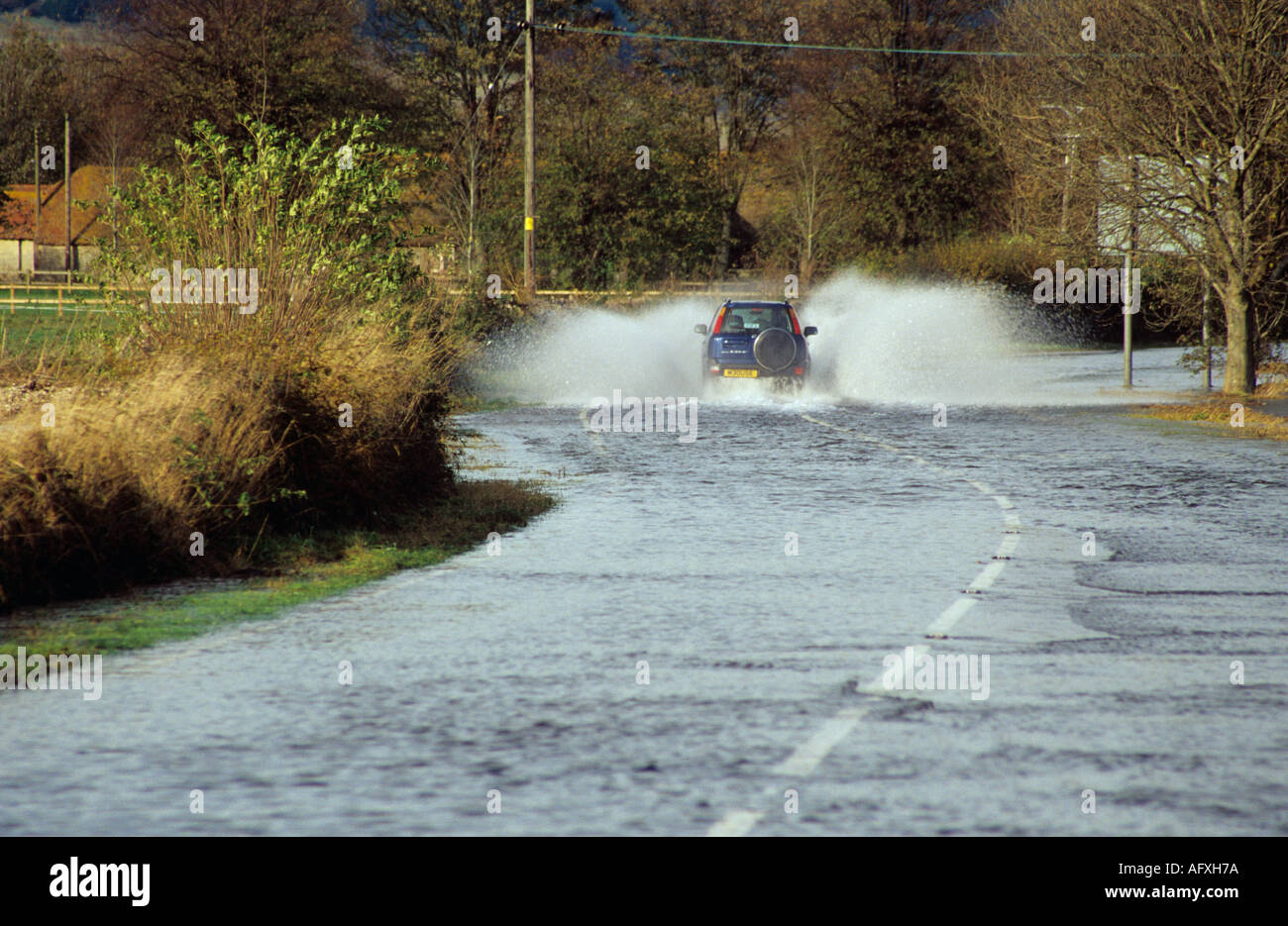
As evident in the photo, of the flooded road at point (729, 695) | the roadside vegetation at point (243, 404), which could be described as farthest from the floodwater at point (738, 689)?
the roadside vegetation at point (243, 404)

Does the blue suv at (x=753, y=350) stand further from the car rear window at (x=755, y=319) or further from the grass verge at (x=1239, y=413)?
the grass verge at (x=1239, y=413)

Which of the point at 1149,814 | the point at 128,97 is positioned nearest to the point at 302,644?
the point at 1149,814

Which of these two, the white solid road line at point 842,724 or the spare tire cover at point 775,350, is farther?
the spare tire cover at point 775,350

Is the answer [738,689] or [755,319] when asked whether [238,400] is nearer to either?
[738,689]

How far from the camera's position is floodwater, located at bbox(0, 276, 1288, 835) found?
5.58 metres

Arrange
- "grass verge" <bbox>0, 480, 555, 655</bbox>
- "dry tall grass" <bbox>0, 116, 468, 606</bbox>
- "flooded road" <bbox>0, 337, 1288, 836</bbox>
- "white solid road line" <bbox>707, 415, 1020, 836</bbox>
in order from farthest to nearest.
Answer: "dry tall grass" <bbox>0, 116, 468, 606</bbox>
"grass verge" <bbox>0, 480, 555, 655</bbox>
"flooded road" <bbox>0, 337, 1288, 836</bbox>
"white solid road line" <bbox>707, 415, 1020, 836</bbox>

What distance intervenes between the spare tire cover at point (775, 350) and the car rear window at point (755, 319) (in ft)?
1.07

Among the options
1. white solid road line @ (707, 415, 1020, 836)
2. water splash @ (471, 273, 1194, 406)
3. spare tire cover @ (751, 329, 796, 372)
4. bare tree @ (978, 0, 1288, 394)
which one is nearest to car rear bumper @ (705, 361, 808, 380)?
spare tire cover @ (751, 329, 796, 372)

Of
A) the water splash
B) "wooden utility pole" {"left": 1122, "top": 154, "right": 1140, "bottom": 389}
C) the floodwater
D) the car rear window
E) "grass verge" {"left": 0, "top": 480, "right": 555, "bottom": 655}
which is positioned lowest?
"grass verge" {"left": 0, "top": 480, "right": 555, "bottom": 655}

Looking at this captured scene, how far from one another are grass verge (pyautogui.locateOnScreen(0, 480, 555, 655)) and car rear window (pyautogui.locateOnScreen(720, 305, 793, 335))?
15609mm

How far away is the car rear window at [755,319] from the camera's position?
30172 mm

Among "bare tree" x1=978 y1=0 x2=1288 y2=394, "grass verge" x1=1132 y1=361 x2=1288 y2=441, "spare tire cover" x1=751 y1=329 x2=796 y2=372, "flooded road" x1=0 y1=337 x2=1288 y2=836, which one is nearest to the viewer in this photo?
"flooded road" x1=0 y1=337 x2=1288 y2=836

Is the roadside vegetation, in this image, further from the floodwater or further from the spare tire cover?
the spare tire cover

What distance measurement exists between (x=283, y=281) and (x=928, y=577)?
6.41 m
